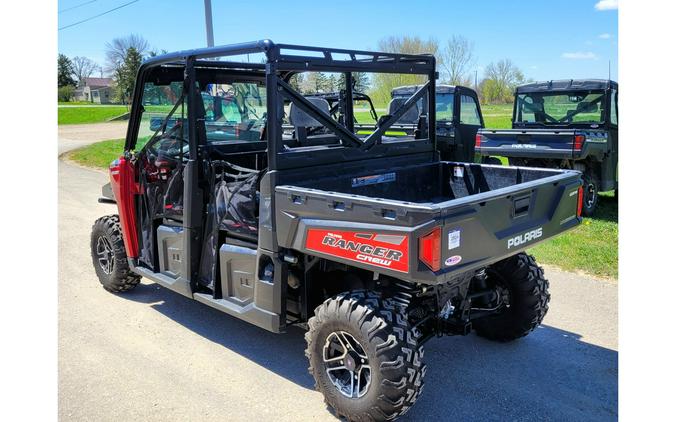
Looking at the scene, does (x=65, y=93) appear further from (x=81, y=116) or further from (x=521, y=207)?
(x=521, y=207)

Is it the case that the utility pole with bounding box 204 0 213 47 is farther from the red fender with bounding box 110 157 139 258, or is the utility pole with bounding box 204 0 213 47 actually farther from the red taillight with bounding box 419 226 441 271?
the red taillight with bounding box 419 226 441 271

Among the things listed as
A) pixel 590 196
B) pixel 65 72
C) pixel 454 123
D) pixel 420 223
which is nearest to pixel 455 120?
pixel 454 123

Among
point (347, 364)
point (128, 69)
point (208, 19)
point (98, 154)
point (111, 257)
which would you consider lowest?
point (347, 364)

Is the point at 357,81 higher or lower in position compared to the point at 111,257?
higher

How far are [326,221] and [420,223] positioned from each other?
0.64 metres

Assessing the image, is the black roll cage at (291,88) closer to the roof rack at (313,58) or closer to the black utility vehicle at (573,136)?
the roof rack at (313,58)

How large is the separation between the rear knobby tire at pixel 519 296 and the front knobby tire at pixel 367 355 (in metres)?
1.18

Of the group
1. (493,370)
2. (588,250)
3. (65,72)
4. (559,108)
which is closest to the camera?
(493,370)

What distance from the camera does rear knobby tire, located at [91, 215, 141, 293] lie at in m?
5.33

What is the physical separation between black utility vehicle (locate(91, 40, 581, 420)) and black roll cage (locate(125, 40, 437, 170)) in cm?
1

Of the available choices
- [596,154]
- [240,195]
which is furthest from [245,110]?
[596,154]

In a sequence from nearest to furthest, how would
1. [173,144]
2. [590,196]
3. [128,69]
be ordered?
1. [173,144]
2. [590,196]
3. [128,69]

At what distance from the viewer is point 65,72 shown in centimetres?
7450

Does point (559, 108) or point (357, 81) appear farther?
point (559, 108)
